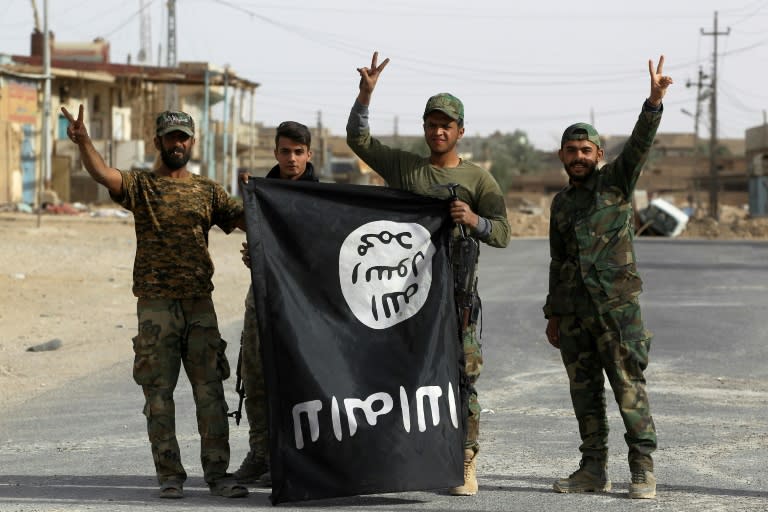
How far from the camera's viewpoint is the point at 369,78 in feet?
21.9

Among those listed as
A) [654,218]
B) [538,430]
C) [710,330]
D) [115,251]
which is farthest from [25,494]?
[654,218]

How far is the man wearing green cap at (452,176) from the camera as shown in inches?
260

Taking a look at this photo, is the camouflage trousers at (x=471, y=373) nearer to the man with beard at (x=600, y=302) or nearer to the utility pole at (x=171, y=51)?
the man with beard at (x=600, y=302)

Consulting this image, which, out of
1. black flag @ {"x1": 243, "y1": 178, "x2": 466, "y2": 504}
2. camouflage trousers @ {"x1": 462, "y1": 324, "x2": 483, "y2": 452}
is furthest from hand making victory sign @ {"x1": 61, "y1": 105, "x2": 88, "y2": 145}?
camouflage trousers @ {"x1": 462, "y1": 324, "x2": 483, "y2": 452}

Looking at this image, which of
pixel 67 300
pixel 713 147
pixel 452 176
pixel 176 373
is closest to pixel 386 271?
pixel 452 176

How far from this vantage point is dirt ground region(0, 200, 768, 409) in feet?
42.5

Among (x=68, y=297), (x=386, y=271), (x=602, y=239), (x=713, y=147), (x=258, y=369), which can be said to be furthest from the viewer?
(x=713, y=147)

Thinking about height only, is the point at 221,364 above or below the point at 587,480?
above

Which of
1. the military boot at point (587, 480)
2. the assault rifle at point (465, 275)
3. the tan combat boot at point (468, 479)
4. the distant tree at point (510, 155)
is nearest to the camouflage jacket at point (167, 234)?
the assault rifle at point (465, 275)

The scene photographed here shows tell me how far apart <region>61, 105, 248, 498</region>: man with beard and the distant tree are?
332 ft

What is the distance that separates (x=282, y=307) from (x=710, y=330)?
34.4 feet

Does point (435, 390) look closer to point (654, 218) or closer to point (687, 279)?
point (687, 279)

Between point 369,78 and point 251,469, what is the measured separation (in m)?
1.95

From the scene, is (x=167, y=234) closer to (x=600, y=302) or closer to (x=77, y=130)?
(x=77, y=130)
